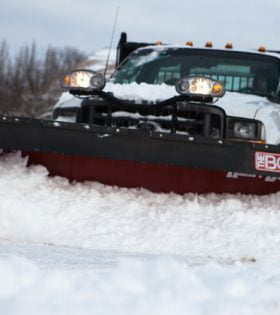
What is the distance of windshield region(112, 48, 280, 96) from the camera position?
616 centimetres

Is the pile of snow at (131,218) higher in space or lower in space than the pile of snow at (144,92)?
lower

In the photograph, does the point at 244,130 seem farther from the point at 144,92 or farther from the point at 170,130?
the point at 144,92

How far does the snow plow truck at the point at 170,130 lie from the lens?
15.6ft

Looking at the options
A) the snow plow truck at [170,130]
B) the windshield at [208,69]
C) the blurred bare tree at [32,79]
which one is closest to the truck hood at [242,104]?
the snow plow truck at [170,130]

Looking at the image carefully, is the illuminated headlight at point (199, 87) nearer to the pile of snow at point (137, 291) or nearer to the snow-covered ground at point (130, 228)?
the snow-covered ground at point (130, 228)

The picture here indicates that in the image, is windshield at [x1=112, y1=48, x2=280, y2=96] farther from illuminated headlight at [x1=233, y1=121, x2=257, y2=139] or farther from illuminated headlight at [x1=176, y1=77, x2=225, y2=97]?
illuminated headlight at [x1=176, y1=77, x2=225, y2=97]

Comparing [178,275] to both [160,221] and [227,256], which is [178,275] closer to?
[227,256]

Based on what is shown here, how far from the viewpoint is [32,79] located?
183ft

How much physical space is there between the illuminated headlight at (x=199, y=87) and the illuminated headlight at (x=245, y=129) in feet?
1.02

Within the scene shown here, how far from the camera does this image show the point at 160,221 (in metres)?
4.77

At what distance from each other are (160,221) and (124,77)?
2.10 m

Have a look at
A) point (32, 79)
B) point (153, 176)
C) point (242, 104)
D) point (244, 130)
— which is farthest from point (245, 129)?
point (32, 79)

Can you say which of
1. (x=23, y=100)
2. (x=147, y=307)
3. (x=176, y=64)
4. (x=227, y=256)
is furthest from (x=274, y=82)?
(x=23, y=100)

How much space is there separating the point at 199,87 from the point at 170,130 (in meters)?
0.38
